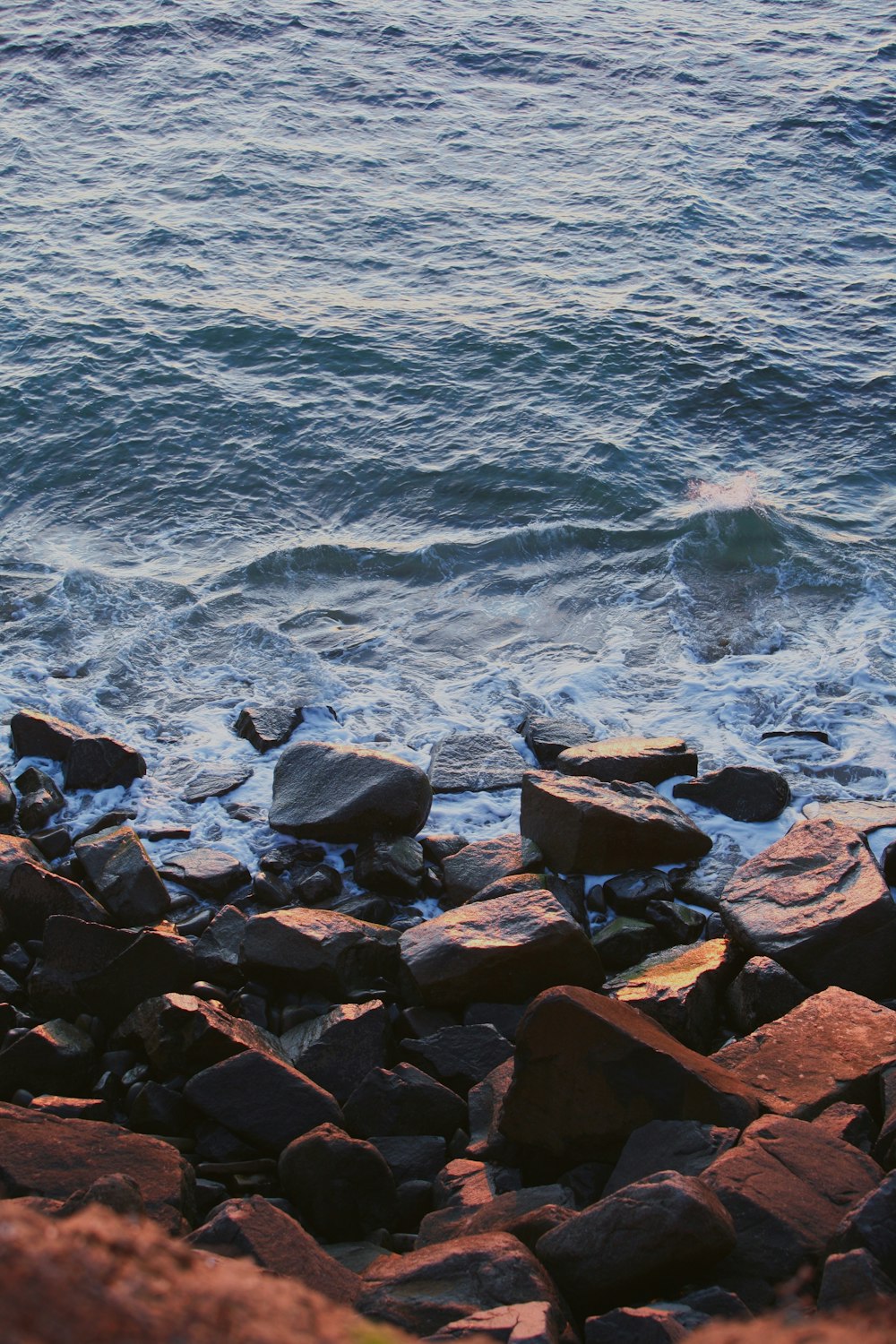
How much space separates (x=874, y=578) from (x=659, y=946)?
18.8 feet

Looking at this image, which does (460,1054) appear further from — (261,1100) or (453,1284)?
(453,1284)

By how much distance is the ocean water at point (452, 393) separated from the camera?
32.0ft

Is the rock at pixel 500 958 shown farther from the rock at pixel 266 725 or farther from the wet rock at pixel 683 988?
the rock at pixel 266 725

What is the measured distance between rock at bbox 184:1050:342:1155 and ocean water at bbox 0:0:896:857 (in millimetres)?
2686

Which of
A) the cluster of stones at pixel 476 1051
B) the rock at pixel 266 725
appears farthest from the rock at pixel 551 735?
the rock at pixel 266 725

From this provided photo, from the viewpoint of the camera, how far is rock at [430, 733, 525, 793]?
8.31 metres

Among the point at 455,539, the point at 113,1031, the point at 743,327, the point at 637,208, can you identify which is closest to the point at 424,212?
the point at 637,208

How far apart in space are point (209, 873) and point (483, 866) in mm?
1643

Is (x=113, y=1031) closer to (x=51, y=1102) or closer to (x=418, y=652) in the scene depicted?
(x=51, y=1102)

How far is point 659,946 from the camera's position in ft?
22.0

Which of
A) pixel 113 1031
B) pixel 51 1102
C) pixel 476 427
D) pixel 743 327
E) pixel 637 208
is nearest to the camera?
pixel 51 1102

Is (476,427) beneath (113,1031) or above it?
above

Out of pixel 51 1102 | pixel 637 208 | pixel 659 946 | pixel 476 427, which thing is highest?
pixel 637 208

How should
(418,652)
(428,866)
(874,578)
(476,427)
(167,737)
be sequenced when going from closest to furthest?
1. (428,866)
2. (167,737)
3. (418,652)
4. (874,578)
5. (476,427)
